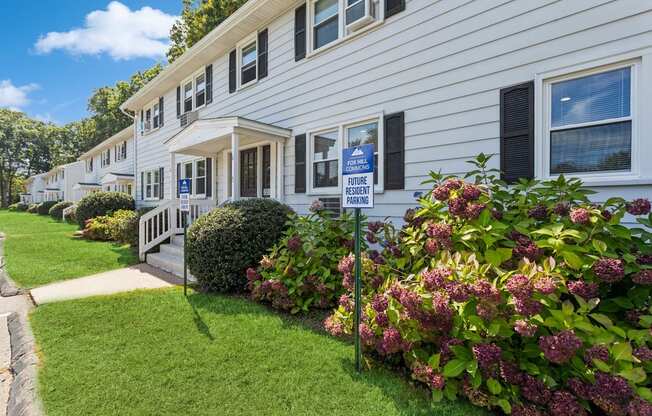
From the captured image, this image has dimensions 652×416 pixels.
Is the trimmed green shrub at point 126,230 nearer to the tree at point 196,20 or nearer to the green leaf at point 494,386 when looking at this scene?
the green leaf at point 494,386

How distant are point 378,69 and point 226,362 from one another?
5.05 metres

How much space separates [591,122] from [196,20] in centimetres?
2022

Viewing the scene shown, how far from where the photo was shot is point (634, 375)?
2.05m

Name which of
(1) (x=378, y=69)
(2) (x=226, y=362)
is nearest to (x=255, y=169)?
(1) (x=378, y=69)

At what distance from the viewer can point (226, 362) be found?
3.34 metres

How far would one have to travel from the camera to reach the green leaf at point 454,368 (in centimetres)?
243

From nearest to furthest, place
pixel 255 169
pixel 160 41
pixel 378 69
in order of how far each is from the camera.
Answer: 1. pixel 378 69
2. pixel 255 169
3. pixel 160 41

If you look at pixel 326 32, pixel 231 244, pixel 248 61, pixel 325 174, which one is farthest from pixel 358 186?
pixel 248 61

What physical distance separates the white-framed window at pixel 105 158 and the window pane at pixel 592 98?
92.8 feet

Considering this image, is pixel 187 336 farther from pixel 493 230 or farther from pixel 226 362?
pixel 493 230

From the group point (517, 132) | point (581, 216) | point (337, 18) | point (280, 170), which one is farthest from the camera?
point (280, 170)

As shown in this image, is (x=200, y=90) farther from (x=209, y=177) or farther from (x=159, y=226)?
(x=159, y=226)

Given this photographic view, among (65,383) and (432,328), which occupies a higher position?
(432,328)

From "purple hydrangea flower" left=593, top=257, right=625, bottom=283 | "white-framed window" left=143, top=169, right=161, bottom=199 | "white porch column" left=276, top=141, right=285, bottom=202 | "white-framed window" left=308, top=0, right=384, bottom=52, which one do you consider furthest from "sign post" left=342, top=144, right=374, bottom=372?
"white-framed window" left=143, top=169, right=161, bottom=199
